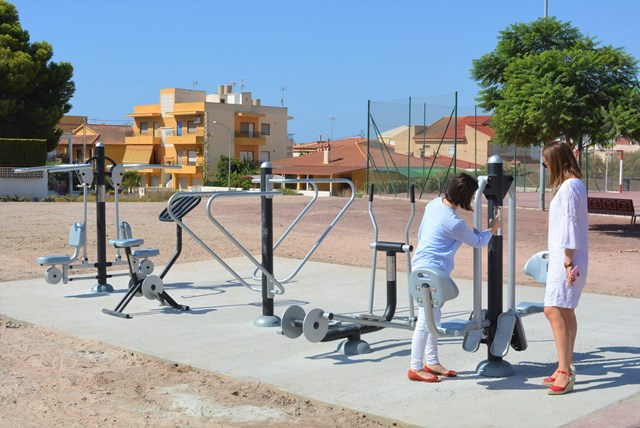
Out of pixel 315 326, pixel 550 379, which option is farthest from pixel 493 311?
pixel 315 326

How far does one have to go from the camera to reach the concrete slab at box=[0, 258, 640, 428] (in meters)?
5.51

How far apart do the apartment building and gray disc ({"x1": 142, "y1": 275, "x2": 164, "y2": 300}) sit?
62088 millimetres

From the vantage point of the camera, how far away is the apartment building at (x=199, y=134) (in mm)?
74062

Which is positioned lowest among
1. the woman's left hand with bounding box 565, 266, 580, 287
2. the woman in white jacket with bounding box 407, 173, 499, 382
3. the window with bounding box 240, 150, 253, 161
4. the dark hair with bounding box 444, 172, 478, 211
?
the woman's left hand with bounding box 565, 266, 580, 287

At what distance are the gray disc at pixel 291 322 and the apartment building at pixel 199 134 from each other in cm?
6402

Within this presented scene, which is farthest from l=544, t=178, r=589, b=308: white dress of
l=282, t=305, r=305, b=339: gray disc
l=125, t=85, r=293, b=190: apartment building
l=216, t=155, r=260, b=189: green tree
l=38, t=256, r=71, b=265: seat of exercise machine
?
l=125, t=85, r=293, b=190: apartment building

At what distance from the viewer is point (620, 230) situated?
2127cm

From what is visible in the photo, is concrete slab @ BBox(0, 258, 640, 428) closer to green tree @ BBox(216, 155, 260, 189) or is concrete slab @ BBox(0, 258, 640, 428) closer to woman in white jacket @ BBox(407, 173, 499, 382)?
woman in white jacket @ BBox(407, 173, 499, 382)

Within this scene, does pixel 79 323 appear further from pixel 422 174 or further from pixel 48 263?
pixel 422 174

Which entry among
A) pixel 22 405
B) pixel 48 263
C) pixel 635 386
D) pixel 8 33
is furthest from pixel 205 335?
pixel 8 33

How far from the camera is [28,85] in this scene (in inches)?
1724

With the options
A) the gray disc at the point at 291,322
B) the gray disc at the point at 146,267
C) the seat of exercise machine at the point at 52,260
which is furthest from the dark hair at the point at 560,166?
the seat of exercise machine at the point at 52,260

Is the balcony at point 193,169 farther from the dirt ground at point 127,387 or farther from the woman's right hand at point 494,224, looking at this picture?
the woman's right hand at point 494,224

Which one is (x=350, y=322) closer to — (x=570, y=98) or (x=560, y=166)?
(x=560, y=166)
